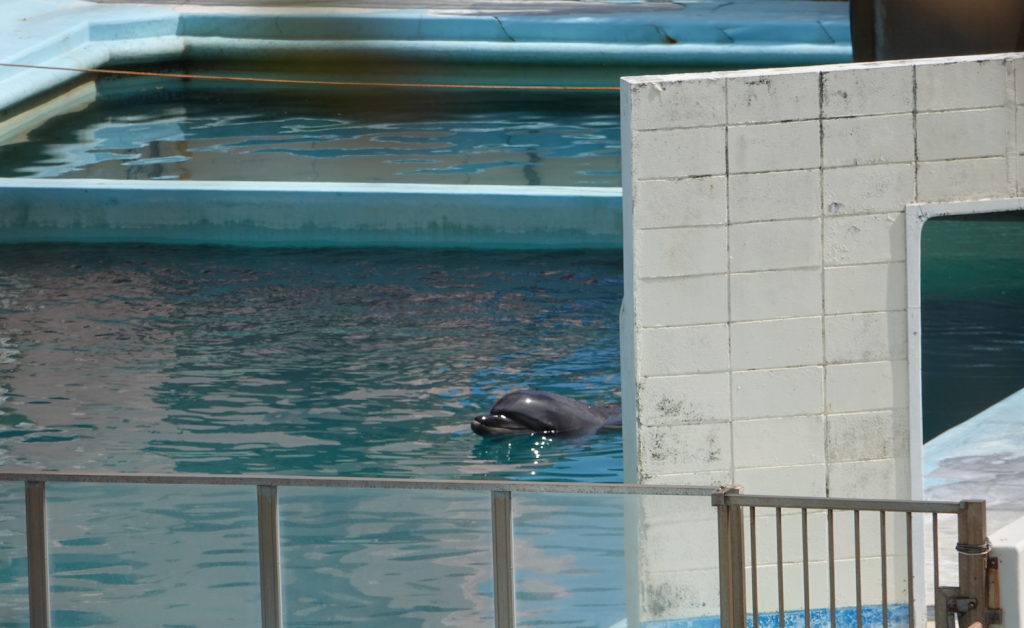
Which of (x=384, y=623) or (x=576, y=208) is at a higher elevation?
(x=576, y=208)

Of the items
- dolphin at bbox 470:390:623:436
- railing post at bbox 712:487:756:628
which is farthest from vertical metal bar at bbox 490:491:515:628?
dolphin at bbox 470:390:623:436

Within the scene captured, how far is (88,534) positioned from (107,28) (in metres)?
16.5

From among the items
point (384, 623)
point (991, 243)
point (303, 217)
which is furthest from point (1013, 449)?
point (303, 217)

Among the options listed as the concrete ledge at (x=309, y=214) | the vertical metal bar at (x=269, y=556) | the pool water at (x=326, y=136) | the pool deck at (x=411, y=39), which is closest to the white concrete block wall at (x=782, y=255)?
the vertical metal bar at (x=269, y=556)

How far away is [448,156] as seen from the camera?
46.3ft

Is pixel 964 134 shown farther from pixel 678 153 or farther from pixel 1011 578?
pixel 1011 578

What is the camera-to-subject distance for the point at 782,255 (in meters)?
4.01

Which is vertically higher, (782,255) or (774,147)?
(774,147)

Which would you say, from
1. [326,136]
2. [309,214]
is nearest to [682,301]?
[309,214]

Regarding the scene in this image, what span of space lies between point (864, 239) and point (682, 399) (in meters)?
0.77

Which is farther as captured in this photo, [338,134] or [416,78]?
[416,78]

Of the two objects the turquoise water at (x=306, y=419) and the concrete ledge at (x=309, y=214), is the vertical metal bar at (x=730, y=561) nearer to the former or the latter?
the turquoise water at (x=306, y=419)

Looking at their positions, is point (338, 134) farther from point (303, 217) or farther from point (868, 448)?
point (868, 448)

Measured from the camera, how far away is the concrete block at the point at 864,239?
13.1 feet
